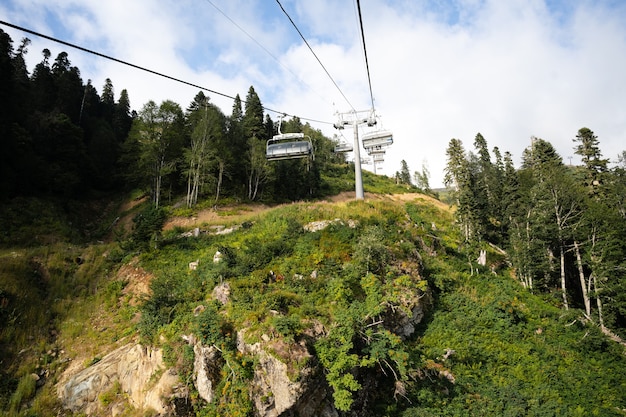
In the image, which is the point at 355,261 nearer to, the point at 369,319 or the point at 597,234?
the point at 369,319

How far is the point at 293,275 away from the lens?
15133 mm

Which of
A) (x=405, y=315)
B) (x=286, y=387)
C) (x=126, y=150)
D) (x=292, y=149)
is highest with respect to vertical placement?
(x=126, y=150)

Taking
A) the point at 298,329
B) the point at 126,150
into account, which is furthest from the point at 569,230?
the point at 126,150

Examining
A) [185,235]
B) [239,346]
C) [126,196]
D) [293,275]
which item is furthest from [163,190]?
[239,346]

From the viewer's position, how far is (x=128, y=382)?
11.5 metres

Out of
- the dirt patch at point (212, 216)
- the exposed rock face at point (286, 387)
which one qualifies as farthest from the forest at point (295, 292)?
the dirt patch at point (212, 216)

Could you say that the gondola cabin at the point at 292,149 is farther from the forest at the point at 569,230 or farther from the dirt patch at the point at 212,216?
the forest at the point at 569,230

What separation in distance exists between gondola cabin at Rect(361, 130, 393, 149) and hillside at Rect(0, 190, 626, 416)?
549 cm

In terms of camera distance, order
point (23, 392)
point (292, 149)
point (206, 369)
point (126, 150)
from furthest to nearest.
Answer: point (126, 150)
point (292, 149)
point (23, 392)
point (206, 369)

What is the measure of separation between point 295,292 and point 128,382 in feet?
23.7

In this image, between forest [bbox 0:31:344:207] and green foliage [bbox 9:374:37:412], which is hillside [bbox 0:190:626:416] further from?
forest [bbox 0:31:344:207]

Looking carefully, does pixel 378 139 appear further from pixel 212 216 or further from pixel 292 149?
pixel 212 216

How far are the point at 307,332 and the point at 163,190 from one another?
31.9 meters

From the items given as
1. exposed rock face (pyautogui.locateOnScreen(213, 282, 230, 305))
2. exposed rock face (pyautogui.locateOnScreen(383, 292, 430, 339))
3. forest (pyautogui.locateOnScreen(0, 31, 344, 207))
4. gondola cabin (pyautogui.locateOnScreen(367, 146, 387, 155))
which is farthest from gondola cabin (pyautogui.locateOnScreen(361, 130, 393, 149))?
exposed rock face (pyautogui.locateOnScreen(213, 282, 230, 305))
